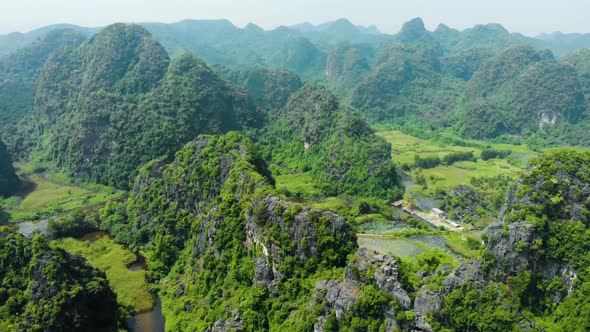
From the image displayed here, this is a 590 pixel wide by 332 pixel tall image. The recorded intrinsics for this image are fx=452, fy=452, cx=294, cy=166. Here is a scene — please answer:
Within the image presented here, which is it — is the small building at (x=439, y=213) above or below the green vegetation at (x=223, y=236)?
below

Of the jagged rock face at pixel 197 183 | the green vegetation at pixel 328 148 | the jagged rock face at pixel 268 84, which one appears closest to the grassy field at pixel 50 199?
the jagged rock face at pixel 197 183

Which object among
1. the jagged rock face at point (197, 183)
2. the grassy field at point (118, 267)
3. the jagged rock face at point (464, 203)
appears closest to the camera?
the grassy field at point (118, 267)

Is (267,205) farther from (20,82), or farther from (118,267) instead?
(20,82)

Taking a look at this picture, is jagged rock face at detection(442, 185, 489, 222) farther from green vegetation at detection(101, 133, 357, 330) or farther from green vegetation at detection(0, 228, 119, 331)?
green vegetation at detection(0, 228, 119, 331)

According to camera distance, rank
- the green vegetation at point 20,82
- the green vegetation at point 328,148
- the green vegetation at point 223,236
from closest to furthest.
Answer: the green vegetation at point 223,236
the green vegetation at point 328,148
the green vegetation at point 20,82

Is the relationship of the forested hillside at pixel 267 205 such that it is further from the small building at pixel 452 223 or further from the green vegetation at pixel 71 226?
the small building at pixel 452 223

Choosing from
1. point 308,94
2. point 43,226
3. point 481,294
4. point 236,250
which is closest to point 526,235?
point 481,294

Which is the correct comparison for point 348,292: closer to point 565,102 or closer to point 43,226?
point 43,226
